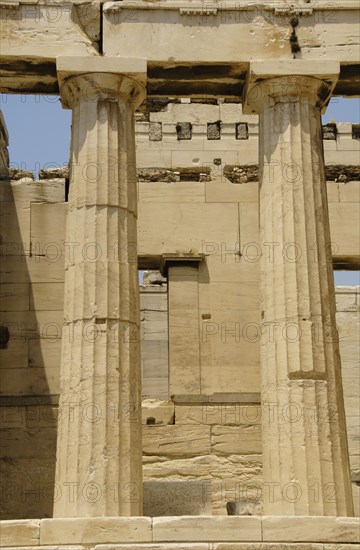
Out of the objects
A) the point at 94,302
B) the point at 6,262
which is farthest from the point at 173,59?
the point at 6,262

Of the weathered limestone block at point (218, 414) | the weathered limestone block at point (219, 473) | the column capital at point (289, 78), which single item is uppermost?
the column capital at point (289, 78)

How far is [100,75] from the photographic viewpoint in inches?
784

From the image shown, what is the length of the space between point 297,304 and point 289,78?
13.5ft

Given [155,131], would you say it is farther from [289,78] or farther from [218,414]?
[218,414]

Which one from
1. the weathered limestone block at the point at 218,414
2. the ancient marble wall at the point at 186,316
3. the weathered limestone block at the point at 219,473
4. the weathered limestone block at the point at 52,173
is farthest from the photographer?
the weathered limestone block at the point at 52,173

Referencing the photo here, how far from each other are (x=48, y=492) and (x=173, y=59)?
28.7 ft

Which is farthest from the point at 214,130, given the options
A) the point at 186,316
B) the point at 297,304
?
the point at 297,304

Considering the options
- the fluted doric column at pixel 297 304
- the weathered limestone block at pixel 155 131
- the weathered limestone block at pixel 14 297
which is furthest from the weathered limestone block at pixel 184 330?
the fluted doric column at pixel 297 304

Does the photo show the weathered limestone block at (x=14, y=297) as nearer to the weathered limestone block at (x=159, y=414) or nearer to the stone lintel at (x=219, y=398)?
the weathered limestone block at (x=159, y=414)

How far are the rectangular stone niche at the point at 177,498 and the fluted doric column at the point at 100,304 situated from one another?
4.20m

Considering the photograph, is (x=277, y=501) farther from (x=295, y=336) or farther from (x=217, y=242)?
(x=217, y=242)

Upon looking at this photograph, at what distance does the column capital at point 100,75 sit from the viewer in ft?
65.2

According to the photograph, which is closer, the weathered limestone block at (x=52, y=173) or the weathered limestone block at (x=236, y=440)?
the weathered limestone block at (x=236, y=440)

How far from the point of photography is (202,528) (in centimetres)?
1669
